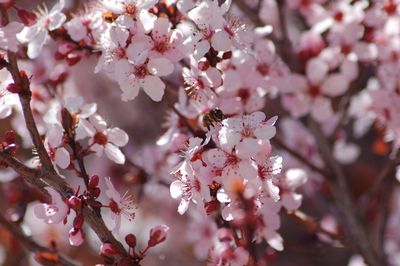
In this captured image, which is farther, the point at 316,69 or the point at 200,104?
the point at 316,69

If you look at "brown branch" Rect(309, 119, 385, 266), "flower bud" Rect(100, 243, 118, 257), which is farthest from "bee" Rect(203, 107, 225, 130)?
"brown branch" Rect(309, 119, 385, 266)

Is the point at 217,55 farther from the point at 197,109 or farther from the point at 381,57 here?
the point at 381,57

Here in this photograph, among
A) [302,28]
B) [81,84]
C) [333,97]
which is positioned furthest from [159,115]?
[333,97]

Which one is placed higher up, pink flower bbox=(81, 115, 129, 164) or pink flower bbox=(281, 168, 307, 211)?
pink flower bbox=(81, 115, 129, 164)

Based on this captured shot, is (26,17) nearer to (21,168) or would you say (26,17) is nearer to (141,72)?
(141,72)

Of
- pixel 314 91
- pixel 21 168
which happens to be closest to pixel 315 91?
pixel 314 91

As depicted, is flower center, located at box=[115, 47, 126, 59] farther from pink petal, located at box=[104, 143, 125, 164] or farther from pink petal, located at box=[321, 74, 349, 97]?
pink petal, located at box=[321, 74, 349, 97]
